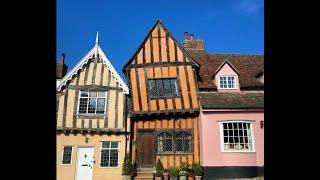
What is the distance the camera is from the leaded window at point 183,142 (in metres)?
16.0

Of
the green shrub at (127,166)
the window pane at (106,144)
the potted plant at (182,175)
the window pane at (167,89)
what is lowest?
the potted plant at (182,175)

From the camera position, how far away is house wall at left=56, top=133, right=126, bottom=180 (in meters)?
15.7

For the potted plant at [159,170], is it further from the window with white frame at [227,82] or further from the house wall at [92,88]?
the window with white frame at [227,82]

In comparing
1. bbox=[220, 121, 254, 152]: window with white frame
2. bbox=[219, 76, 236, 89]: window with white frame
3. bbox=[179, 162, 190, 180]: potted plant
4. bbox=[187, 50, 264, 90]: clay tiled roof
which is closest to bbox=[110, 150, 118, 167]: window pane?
bbox=[179, 162, 190, 180]: potted plant

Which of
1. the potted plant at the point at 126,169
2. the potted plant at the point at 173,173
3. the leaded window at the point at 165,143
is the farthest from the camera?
the leaded window at the point at 165,143

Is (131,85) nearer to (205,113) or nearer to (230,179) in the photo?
(205,113)

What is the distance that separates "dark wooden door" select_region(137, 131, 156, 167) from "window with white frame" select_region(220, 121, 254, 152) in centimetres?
344

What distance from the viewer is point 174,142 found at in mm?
16016

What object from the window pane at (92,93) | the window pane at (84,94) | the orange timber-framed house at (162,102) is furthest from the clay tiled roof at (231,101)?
the window pane at (84,94)

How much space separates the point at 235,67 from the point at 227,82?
2.45 meters

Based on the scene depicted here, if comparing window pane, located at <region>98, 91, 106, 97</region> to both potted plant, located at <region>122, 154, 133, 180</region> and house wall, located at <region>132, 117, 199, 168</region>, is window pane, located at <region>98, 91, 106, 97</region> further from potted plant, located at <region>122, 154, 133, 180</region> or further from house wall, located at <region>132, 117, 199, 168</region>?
potted plant, located at <region>122, 154, 133, 180</region>

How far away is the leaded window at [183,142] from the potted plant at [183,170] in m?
0.89
